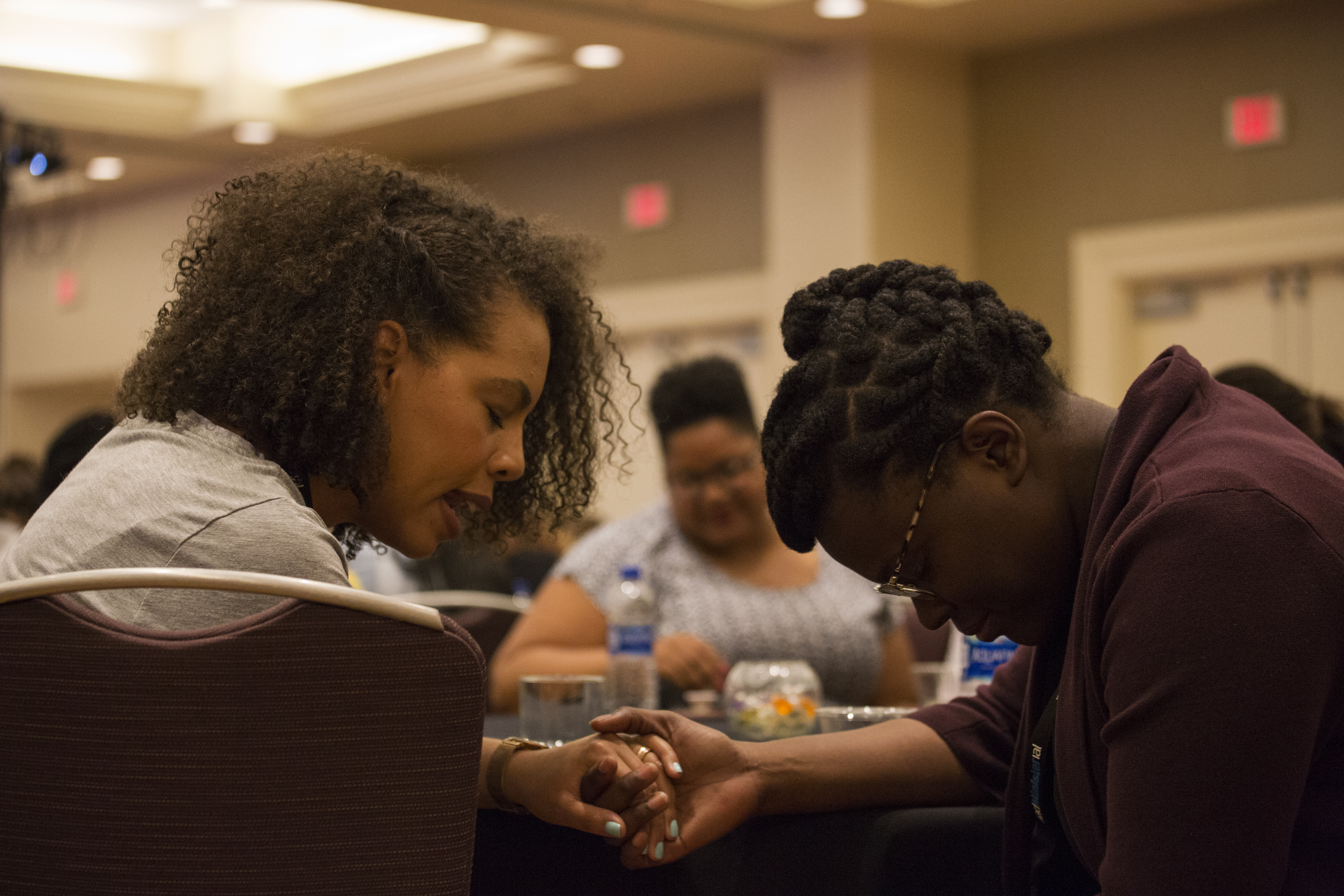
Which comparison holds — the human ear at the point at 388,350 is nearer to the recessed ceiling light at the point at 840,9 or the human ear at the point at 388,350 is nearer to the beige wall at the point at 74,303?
the recessed ceiling light at the point at 840,9

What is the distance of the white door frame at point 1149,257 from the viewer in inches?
202

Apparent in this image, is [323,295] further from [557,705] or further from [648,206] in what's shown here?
[648,206]

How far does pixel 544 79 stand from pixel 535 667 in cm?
405

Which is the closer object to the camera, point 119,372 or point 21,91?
point 119,372

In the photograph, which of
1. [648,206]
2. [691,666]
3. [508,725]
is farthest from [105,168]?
[508,725]

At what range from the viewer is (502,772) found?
1.39 m

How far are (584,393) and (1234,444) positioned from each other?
0.94 meters

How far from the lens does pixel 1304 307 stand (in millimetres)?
5309

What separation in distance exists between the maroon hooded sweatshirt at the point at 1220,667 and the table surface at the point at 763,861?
316 mm

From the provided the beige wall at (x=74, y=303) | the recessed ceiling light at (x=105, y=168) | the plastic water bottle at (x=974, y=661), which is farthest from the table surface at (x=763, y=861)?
the beige wall at (x=74, y=303)

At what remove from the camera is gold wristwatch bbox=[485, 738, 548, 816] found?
1.38m

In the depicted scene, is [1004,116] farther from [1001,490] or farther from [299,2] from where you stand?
[1001,490]

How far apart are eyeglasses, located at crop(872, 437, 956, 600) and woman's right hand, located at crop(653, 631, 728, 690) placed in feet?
4.04

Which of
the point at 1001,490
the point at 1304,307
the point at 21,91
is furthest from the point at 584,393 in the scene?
the point at 21,91
